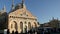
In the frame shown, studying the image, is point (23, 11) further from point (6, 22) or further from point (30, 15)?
point (6, 22)

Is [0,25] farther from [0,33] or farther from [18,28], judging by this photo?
[0,33]

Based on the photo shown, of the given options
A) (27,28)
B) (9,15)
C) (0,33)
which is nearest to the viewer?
(0,33)

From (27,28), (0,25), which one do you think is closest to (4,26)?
(0,25)

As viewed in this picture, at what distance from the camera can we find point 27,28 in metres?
44.8

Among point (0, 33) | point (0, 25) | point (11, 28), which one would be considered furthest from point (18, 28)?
point (0, 33)

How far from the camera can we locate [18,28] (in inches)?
1726

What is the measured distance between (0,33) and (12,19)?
9014 millimetres

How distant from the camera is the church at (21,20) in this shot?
42259 millimetres

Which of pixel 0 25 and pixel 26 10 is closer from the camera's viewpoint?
pixel 0 25

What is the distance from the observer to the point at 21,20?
44.6 meters

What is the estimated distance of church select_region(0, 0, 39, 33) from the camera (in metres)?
42.3

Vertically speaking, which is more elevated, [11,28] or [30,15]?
[30,15]

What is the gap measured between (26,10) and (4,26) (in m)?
8.72

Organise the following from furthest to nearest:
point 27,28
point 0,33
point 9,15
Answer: point 27,28 < point 9,15 < point 0,33
